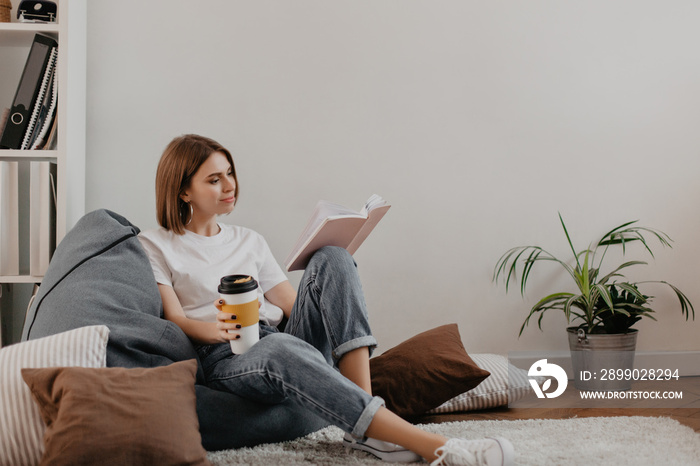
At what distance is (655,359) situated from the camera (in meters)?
2.51

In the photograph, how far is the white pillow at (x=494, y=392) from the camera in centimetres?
192

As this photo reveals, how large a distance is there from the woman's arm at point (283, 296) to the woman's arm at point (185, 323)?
0.30 metres

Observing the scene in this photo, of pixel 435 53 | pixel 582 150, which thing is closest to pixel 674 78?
pixel 582 150

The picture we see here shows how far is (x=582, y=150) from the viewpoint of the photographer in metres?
2.53

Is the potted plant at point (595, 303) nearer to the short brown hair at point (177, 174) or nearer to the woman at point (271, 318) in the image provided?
the woman at point (271, 318)

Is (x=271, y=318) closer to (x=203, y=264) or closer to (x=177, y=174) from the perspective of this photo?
(x=203, y=264)

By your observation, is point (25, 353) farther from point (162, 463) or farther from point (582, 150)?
point (582, 150)

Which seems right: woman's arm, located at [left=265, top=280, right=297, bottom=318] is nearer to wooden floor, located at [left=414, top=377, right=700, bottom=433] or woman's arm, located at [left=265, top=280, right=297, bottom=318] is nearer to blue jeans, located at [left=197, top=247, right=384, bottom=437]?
blue jeans, located at [left=197, top=247, right=384, bottom=437]

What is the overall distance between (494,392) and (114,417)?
4.04 ft

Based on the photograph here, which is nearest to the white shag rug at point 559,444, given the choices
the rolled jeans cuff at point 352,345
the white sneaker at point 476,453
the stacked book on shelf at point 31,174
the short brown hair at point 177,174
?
the white sneaker at point 476,453

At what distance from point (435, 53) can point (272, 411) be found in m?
1.62

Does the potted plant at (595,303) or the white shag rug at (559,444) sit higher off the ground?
the potted plant at (595,303)

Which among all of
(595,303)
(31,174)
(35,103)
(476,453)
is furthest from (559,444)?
(35,103)

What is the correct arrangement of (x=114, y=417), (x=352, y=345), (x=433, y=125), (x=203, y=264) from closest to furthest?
(x=114, y=417) → (x=352, y=345) → (x=203, y=264) → (x=433, y=125)
